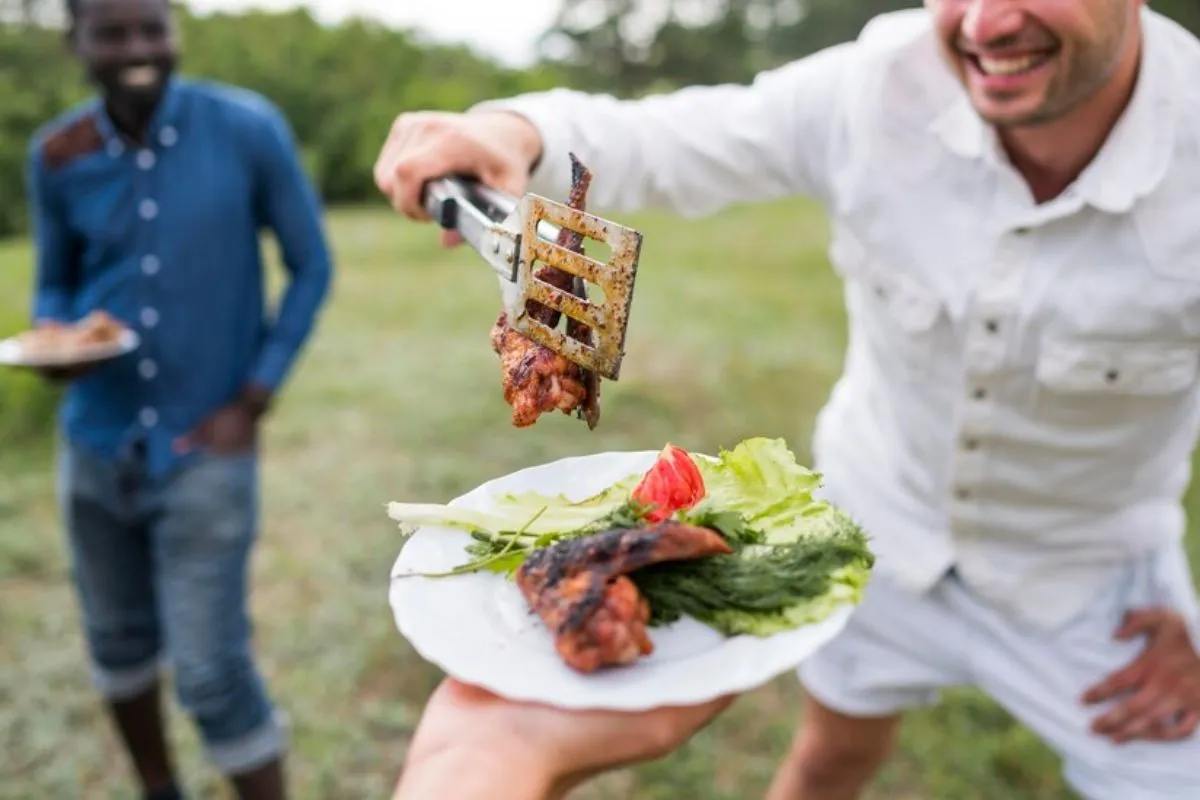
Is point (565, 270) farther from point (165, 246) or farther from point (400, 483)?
point (400, 483)

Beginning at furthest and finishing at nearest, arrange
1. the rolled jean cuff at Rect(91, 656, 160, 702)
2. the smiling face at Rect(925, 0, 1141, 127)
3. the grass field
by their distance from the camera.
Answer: the grass field → the rolled jean cuff at Rect(91, 656, 160, 702) → the smiling face at Rect(925, 0, 1141, 127)

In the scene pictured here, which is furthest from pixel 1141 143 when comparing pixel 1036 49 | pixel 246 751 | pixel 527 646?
pixel 246 751

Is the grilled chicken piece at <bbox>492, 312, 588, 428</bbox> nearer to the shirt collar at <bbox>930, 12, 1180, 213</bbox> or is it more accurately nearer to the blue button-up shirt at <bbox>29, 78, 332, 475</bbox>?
the shirt collar at <bbox>930, 12, 1180, 213</bbox>

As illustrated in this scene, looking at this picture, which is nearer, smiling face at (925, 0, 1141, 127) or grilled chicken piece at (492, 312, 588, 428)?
grilled chicken piece at (492, 312, 588, 428)

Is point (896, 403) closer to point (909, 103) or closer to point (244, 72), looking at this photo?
point (909, 103)

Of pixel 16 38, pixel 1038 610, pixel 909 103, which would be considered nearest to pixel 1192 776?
pixel 1038 610

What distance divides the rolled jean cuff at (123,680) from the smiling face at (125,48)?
6.01 ft

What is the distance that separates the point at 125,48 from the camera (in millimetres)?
3533

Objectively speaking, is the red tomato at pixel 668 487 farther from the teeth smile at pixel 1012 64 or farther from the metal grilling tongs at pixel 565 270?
the teeth smile at pixel 1012 64

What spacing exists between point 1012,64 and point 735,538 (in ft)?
4.08

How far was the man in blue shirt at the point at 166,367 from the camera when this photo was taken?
11.6 ft

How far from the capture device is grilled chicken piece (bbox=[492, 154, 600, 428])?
1781 mm

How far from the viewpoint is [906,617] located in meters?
3.16

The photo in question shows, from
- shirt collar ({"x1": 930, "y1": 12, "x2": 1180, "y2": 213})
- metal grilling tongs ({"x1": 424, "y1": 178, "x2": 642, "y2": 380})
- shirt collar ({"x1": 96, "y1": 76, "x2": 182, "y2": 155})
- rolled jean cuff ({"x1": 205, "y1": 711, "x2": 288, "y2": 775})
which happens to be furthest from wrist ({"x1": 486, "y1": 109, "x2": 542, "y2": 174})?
rolled jean cuff ({"x1": 205, "y1": 711, "x2": 288, "y2": 775})
